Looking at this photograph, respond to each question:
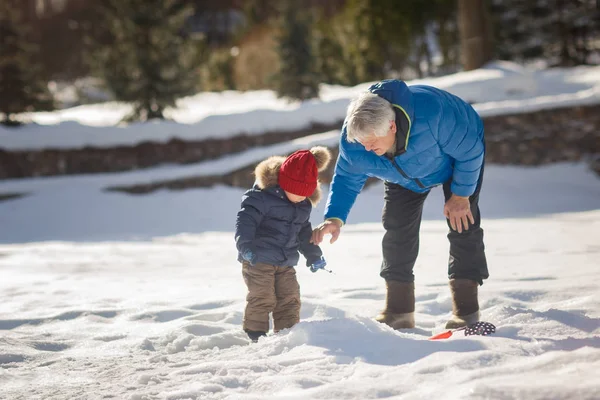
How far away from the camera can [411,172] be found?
3.41 m

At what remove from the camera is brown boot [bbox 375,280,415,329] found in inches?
148

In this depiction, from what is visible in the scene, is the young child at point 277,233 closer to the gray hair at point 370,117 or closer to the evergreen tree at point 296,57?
the gray hair at point 370,117

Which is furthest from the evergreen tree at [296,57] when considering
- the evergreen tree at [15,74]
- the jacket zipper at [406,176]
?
the jacket zipper at [406,176]

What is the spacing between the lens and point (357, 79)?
2098 cm

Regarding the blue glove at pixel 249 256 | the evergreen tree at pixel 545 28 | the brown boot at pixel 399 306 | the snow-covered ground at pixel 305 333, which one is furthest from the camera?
the evergreen tree at pixel 545 28

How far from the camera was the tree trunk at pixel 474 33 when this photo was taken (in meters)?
13.2

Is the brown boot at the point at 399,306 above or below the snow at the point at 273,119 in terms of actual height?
below

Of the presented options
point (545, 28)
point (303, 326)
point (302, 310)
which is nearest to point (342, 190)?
point (303, 326)

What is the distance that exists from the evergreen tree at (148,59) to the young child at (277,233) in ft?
32.4

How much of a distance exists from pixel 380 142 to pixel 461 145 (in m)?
0.48

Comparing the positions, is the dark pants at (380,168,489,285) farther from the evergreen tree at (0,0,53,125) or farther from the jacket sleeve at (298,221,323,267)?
the evergreen tree at (0,0,53,125)

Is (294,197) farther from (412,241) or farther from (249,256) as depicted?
(412,241)

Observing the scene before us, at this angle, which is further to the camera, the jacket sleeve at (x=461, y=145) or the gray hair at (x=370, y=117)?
the jacket sleeve at (x=461, y=145)

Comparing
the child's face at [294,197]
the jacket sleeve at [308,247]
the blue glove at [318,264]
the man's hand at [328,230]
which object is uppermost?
the child's face at [294,197]
